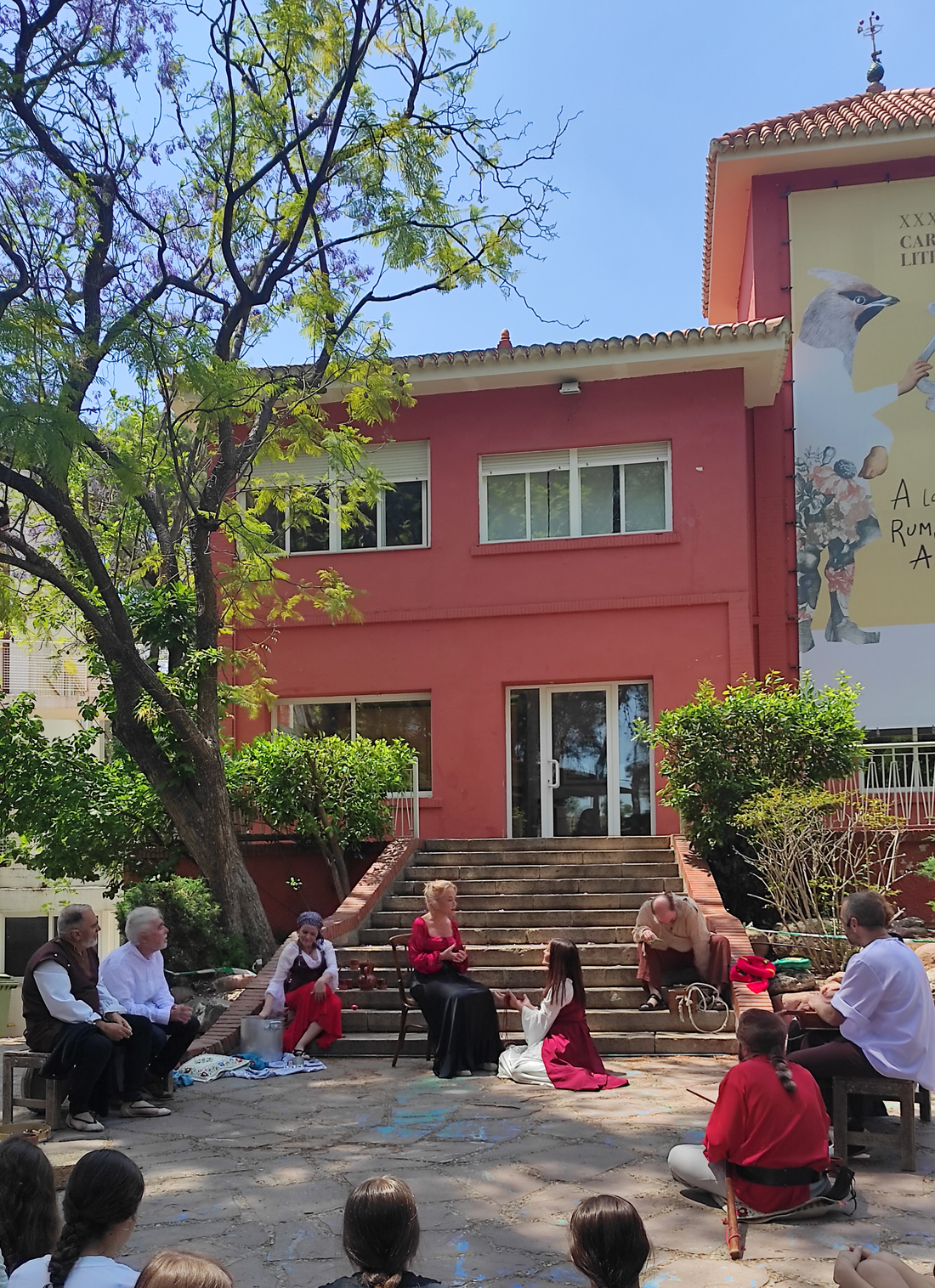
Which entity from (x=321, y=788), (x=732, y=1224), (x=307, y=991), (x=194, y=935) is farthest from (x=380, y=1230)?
(x=321, y=788)

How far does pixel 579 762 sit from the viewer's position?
52.4ft

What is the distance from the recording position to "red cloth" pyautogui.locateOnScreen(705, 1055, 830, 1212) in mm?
5160

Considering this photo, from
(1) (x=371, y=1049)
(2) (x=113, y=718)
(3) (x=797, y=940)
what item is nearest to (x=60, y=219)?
(2) (x=113, y=718)

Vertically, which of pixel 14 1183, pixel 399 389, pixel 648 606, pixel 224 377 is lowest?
pixel 14 1183

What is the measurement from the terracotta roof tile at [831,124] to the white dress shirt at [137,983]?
1321 cm

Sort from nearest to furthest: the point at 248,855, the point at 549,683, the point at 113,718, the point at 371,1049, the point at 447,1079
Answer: the point at 447,1079 → the point at 371,1049 → the point at 113,718 → the point at 248,855 → the point at 549,683

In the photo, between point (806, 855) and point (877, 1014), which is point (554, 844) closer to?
point (806, 855)

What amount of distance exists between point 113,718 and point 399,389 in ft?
15.4

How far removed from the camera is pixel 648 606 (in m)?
15.7

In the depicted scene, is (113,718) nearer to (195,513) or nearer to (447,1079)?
(195,513)

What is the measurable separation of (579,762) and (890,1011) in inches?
388

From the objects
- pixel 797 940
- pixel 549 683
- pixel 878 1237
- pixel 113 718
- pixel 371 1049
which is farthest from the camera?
pixel 549 683

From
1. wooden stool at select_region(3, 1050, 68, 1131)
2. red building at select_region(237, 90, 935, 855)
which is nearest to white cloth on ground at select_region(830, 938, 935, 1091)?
wooden stool at select_region(3, 1050, 68, 1131)

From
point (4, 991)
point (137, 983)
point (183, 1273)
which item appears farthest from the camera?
point (4, 991)
